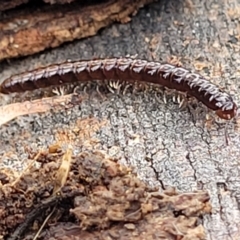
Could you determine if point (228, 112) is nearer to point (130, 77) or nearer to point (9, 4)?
point (130, 77)

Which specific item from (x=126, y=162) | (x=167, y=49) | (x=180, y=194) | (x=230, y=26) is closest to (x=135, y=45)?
(x=167, y=49)

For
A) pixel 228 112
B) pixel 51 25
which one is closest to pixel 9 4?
pixel 51 25

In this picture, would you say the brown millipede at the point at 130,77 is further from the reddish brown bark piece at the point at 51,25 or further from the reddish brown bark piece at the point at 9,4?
the reddish brown bark piece at the point at 9,4

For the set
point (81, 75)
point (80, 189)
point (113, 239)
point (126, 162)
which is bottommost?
point (113, 239)

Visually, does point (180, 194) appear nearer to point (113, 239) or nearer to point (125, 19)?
point (113, 239)

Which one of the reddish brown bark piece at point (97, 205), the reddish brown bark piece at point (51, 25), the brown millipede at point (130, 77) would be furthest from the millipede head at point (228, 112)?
the reddish brown bark piece at point (51, 25)

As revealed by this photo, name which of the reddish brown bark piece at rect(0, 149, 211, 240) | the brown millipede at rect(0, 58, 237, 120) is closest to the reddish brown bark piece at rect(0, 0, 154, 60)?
the brown millipede at rect(0, 58, 237, 120)
